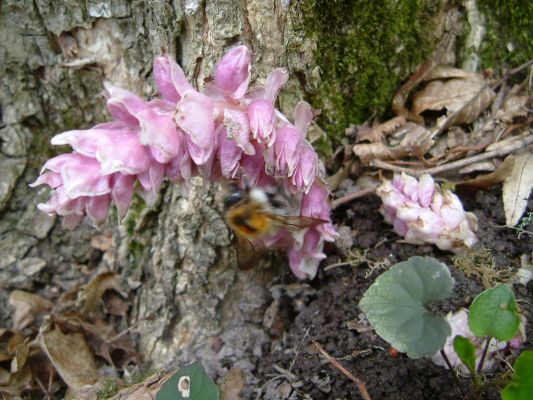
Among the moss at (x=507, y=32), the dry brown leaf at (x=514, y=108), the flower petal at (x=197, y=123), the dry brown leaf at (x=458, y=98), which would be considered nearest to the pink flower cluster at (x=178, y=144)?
the flower petal at (x=197, y=123)

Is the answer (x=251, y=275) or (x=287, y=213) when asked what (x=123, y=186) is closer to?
(x=287, y=213)

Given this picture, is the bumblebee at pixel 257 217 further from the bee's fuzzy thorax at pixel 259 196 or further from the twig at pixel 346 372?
the twig at pixel 346 372

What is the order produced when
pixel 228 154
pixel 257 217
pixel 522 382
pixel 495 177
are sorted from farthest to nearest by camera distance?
pixel 495 177, pixel 257 217, pixel 228 154, pixel 522 382

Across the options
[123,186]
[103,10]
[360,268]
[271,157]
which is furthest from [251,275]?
[103,10]

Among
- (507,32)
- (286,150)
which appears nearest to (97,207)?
(286,150)

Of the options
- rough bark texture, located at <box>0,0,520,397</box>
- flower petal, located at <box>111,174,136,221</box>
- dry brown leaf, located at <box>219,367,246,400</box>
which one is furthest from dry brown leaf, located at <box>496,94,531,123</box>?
flower petal, located at <box>111,174,136,221</box>

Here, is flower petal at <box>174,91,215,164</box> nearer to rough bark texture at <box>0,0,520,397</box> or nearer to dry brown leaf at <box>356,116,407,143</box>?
rough bark texture at <box>0,0,520,397</box>

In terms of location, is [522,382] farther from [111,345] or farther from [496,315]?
[111,345]
